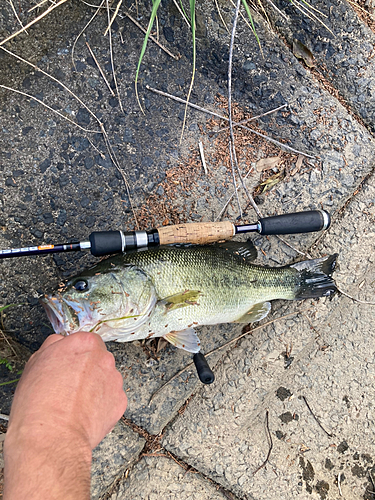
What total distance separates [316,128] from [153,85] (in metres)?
1.43

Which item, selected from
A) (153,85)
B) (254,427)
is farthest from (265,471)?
(153,85)

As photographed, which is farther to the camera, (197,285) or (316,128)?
(316,128)

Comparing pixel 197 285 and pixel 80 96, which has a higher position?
pixel 80 96

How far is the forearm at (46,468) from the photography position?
1819 millimetres

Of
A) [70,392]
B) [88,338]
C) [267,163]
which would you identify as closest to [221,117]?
[267,163]

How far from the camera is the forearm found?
5.97 ft

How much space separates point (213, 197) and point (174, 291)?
38.8 inches

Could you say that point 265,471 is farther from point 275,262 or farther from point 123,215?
point 123,215

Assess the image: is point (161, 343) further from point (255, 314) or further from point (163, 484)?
point (163, 484)

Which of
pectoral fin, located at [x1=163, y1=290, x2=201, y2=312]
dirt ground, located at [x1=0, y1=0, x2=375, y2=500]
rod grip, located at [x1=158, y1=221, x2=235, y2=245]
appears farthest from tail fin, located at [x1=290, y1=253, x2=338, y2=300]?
pectoral fin, located at [x1=163, y1=290, x2=201, y2=312]

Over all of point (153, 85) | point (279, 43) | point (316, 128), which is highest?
point (279, 43)

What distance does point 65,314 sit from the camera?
2.27 m

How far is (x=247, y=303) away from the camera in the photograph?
2.72m

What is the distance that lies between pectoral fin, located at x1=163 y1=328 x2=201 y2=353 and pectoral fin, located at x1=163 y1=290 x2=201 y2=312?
11.0 inches
